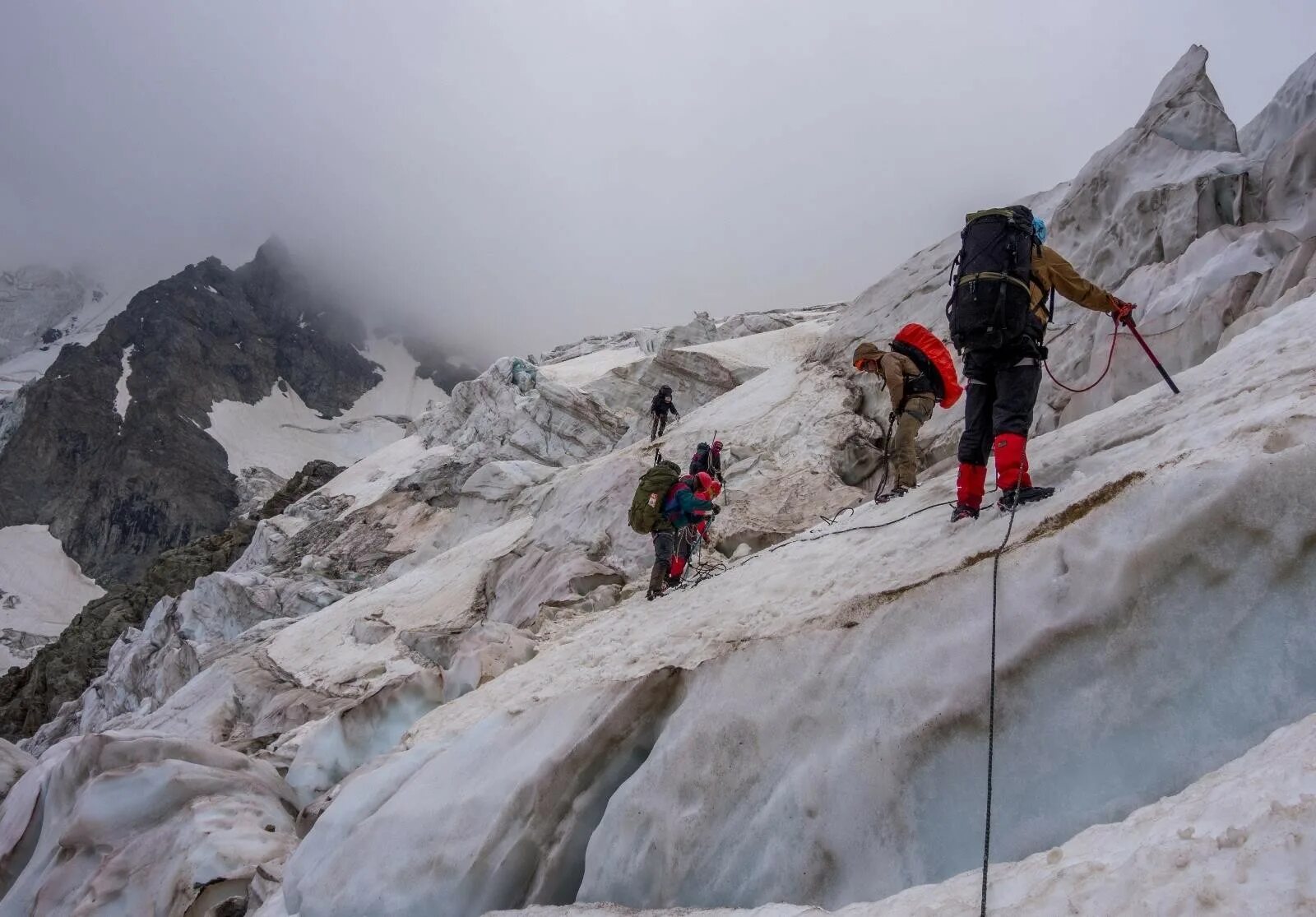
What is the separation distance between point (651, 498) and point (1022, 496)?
5.76 metres

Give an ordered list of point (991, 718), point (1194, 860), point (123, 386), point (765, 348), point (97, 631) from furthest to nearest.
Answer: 1. point (123, 386)
2. point (97, 631)
3. point (765, 348)
4. point (991, 718)
5. point (1194, 860)

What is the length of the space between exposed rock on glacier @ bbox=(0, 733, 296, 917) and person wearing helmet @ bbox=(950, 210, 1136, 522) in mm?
7838

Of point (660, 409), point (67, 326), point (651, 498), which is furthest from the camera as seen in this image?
point (67, 326)

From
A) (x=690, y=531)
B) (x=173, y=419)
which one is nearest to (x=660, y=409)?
(x=690, y=531)

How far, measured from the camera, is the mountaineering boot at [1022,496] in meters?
5.12

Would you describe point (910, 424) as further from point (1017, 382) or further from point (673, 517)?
point (1017, 382)

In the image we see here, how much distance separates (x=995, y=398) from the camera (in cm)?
600

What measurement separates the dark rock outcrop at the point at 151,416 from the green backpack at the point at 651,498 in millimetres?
93709

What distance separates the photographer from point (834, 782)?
4078 millimetres

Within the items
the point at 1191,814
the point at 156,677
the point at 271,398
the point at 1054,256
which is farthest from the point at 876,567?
the point at 271,398

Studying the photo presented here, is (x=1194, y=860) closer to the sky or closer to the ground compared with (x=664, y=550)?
closer to the ground

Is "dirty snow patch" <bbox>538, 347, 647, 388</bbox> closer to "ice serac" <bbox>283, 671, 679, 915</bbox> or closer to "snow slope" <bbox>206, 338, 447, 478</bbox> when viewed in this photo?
"ice serac" <bbox>283, 671, 679, 915</bbox>

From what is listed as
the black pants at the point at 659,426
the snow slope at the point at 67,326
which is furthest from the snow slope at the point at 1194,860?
the snow slope at the point at 67,326

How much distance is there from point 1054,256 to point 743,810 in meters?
4.65
